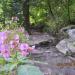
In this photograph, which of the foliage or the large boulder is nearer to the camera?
the foliage

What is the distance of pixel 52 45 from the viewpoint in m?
10.1

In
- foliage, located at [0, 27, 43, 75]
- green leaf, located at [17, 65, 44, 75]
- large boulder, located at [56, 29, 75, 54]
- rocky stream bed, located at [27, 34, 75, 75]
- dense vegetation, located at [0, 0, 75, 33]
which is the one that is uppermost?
foliage, located at [0, 27, 43, 75]

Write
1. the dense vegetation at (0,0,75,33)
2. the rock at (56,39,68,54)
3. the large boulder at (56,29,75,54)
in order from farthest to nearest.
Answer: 1. the dense vegetation at (0,0,75,33)
2. the rock at (56,39,68,54)
3. the large boulder at (56,29,75,54)

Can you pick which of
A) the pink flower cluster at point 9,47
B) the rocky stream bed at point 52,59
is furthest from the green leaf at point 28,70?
the rocky stream bed at point 52,59

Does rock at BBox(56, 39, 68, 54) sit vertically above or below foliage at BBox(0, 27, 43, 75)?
below

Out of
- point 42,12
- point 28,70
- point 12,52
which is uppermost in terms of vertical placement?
point 12,52

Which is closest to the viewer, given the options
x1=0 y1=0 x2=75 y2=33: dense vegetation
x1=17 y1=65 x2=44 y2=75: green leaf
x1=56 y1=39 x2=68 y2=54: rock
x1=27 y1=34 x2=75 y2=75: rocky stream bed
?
x1=17 y1=65 x2=44 y2=75: green leaf

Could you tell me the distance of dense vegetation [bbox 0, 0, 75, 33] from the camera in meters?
11.6

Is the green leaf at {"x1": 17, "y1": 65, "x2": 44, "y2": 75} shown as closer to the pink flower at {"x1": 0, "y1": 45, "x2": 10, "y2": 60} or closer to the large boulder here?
the pink flower at {"x1": 0, "y1": 45, "x2": 10, "y2": 60}

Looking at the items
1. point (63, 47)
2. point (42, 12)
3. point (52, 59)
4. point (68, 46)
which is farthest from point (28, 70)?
point (42, 12)

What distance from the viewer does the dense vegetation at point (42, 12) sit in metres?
11.6

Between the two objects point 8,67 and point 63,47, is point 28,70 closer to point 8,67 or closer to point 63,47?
point 8,67

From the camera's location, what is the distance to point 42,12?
15844 mm

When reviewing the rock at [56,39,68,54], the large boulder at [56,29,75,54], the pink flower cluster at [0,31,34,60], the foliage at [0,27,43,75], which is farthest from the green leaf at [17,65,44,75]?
the rock at [56,39,68,54]
